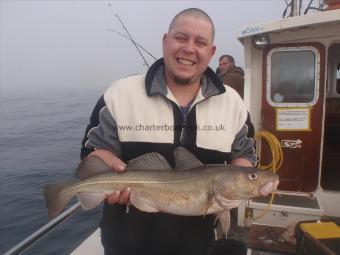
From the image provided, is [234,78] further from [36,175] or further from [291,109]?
[36,175]

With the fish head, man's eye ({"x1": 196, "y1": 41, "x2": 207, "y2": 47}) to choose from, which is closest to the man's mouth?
man's eye ({"x1": 196, "y1": 41, "x2": 207, "y2": 47})

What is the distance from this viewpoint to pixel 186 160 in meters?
3.11

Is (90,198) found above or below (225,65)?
below

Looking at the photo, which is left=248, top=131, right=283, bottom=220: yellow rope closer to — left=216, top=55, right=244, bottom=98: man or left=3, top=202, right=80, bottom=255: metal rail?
left=216, top=55, right=244, bottom=98: man

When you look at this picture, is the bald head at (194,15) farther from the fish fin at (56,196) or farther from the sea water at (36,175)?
the sea water at (36,175)

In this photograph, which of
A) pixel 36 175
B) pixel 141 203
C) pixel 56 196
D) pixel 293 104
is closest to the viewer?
pixel 141 203

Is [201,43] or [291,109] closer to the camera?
[201,43]

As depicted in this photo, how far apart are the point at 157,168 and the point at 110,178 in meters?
0.40

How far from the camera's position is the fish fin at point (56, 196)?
10.4 feet

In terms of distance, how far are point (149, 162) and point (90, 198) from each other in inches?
23.8

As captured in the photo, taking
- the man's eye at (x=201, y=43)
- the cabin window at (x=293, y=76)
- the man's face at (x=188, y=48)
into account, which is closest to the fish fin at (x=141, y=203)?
the man's face at (x=188, y=48)

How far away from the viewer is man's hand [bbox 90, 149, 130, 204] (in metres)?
3.09

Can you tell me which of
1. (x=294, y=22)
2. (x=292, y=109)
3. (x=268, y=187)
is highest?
(x=294, y=22)

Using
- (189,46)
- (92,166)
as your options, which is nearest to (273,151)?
(189,46)
